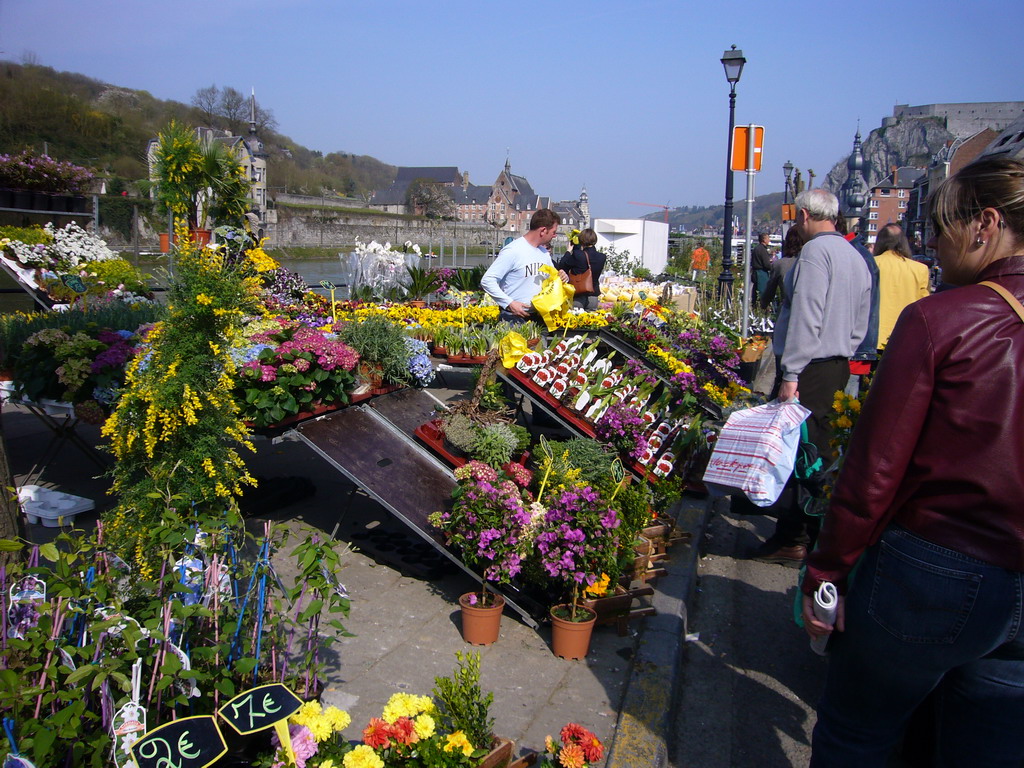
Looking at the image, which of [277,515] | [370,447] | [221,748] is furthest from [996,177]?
[277,515]

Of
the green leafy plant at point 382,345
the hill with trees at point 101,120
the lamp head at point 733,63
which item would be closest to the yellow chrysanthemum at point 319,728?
the green leafy plant at point 382,345

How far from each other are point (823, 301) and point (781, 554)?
1.67 metres

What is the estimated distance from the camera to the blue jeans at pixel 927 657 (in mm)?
1661

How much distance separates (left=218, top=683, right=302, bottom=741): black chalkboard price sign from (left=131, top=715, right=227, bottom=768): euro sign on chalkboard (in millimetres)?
60

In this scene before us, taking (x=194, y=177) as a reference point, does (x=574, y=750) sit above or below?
below

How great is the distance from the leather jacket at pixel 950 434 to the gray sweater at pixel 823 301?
2.39 meters

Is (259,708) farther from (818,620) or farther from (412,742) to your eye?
(818,620)

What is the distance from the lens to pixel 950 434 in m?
1.67

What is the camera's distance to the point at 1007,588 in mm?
1643

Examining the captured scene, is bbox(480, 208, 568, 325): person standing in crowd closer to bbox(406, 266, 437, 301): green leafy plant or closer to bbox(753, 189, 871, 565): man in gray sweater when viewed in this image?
bbox(753, 189, 871, 565): man in gray sweater

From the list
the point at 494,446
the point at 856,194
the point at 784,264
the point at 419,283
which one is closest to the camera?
the point at 494,446

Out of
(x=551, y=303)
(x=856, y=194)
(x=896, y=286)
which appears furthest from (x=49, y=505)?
(x=856, y=194)

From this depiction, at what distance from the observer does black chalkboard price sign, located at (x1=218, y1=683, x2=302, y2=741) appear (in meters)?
1.91

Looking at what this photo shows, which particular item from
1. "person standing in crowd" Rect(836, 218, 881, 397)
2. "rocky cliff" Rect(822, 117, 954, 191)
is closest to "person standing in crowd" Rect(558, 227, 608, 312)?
"person standing in crowd" Rect(836, 218, 881, 397)
